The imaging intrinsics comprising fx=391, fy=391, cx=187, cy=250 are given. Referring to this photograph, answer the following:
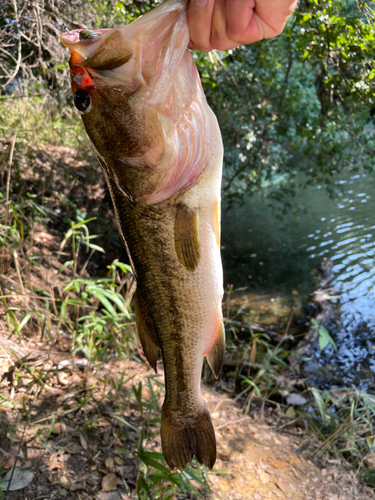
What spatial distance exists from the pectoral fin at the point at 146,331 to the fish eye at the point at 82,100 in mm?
792

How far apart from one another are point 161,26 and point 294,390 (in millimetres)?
4291

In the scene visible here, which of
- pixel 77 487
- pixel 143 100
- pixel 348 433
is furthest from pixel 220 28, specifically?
pixel 348 433

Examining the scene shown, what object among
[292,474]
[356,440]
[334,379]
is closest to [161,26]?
[292,474]

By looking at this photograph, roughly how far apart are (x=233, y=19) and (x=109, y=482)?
2693 mm

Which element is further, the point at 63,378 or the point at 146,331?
the point at 63,378

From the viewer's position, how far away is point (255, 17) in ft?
4.14

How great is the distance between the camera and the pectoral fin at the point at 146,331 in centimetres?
175

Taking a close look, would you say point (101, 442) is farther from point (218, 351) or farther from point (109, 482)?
point (218, 351)

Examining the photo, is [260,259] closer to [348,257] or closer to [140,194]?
[348,257]

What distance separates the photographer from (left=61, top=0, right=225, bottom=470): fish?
1.27m

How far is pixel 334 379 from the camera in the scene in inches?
191

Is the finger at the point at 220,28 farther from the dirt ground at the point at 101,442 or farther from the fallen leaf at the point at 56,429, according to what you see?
the fallen leaf at the point at 56,429

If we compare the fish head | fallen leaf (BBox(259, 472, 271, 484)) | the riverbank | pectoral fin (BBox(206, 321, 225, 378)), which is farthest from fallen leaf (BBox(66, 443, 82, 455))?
the fish head

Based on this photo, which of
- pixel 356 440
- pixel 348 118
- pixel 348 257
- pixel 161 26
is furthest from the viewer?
pixel 348 257
